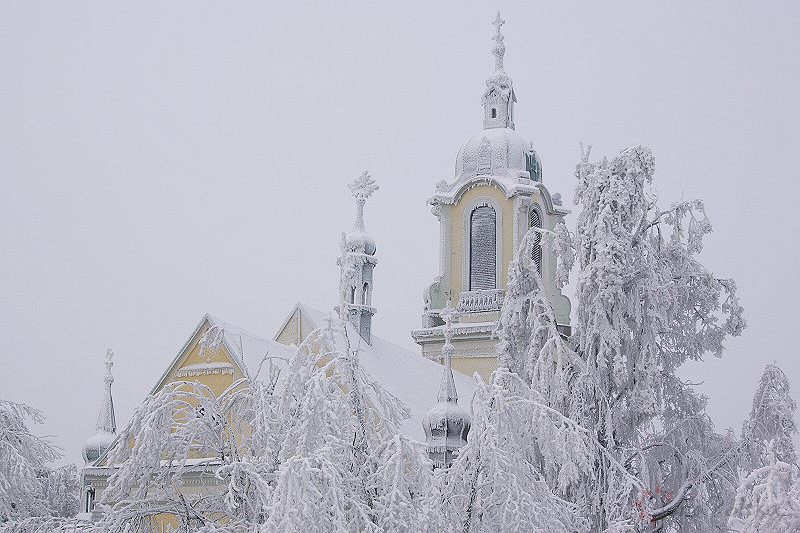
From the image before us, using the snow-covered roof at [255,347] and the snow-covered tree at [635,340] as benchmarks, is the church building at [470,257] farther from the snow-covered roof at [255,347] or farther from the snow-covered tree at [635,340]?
the snow-covered tree at [635,340]

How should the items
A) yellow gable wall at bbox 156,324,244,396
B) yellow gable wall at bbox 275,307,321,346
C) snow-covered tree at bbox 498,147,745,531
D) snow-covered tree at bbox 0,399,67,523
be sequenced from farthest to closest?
yellow gable wall at bbox 275,307,321,346 → yellow gable wall at bbox 156,324,244,396 → snow-covered tree at bbox 498,147,745,531 → snow-covered tree at bbox 0,399,67,523

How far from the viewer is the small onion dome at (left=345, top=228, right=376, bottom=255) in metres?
26.9

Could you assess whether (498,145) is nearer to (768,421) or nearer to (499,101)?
(499,101)

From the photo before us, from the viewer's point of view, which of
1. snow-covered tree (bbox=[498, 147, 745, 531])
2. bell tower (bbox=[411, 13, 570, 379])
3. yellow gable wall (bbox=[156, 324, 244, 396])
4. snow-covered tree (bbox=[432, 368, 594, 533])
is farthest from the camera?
bell tower (bbox=[411, 13, 570, 379])

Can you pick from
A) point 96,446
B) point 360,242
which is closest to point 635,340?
point 360,242

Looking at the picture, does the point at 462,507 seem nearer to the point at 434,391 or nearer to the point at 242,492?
the point at 242,492

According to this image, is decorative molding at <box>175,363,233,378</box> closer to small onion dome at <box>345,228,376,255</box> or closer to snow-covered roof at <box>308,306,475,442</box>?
snow-covered roof at <box>308,306,475,442</box>

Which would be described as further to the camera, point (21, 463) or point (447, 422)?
point (447, 422)

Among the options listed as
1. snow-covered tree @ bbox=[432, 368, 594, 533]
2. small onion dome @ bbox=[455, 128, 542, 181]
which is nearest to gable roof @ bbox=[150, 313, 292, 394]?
snow-covered tree @ bbox=[432, 368, 594, 533]

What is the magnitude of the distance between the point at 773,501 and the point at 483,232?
22599mm

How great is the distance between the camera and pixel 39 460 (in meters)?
16.6

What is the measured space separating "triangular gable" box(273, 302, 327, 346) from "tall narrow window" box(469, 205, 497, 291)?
862 centimetres

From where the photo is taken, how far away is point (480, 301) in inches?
1261

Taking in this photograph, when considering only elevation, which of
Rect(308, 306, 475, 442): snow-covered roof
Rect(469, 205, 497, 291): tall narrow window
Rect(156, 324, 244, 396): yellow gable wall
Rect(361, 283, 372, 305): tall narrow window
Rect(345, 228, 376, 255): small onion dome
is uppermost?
Rect(469, 205, 497, 291): tall narrow window
